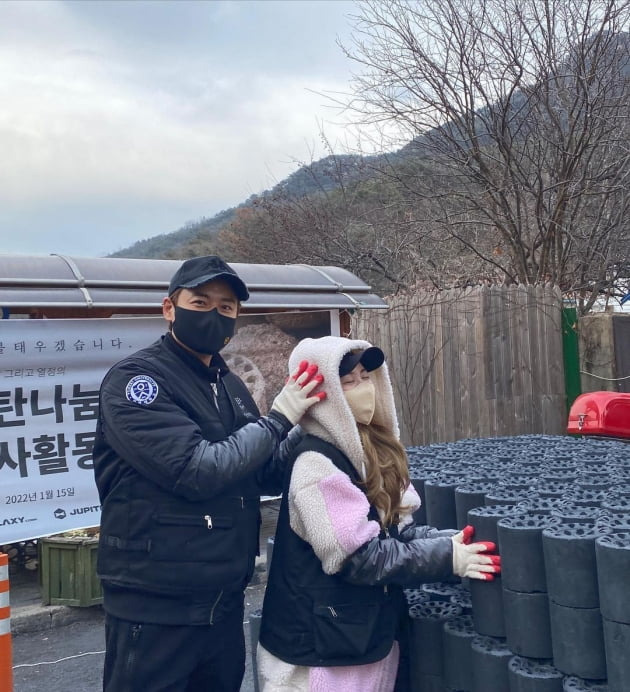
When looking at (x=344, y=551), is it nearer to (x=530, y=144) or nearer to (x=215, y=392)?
(x=215, y=392)

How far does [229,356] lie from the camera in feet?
25.2

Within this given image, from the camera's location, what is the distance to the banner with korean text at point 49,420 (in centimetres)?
612

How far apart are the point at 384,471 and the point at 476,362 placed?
6.09 meters

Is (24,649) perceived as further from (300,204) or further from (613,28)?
(300,204)

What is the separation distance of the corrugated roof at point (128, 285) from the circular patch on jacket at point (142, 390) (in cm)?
401

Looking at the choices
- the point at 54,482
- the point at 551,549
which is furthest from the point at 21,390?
the point at 551,549

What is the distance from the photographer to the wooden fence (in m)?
8.40

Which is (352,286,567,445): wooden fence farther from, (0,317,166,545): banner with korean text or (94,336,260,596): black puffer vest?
(94,336,260,596): black puffer vest

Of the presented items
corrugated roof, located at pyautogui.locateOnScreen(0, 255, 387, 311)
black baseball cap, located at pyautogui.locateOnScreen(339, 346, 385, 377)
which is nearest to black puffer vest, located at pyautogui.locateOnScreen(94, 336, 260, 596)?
black baseball cap, located at pyautogui.locateOnScreen(339, 346, 385, 377)

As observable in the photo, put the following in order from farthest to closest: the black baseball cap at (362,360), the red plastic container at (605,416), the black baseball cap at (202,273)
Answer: the red plastic container at (605,416) → the black baseball cap at (202,273) → the black baseball cap at (362,360)

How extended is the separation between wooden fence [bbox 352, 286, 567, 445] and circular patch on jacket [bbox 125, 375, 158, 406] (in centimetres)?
634

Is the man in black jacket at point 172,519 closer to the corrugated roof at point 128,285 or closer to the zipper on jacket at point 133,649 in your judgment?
the zipper on jacket at point 133,649

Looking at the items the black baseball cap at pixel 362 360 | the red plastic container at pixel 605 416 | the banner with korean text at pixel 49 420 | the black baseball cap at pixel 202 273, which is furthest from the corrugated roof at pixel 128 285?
the black baseball cap at pixel 362 360

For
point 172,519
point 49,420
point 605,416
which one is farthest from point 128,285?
point 172,519
